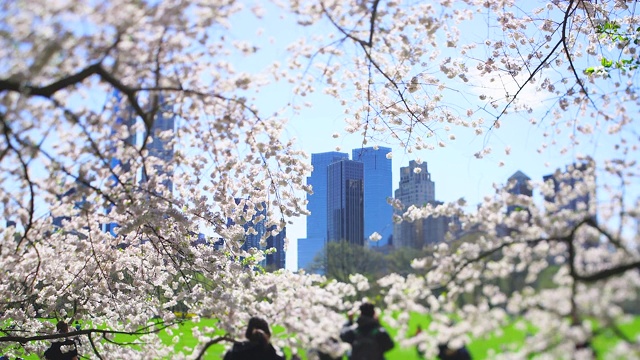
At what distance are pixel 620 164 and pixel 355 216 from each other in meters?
3.13

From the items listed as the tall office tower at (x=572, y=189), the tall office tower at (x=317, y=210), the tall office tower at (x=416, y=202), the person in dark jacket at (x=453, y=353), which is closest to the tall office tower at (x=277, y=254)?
the tall office tower at (x=317, y=210)

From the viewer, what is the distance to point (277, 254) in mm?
7512

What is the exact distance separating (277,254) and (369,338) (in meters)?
2.87

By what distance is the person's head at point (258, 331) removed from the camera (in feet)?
15.6

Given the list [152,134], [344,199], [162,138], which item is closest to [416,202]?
[344,199]

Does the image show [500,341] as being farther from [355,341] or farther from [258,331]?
[258,331]

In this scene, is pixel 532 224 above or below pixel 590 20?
below

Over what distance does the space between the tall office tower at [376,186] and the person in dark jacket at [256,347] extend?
1930 mm

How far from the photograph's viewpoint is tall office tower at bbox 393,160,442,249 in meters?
5.41

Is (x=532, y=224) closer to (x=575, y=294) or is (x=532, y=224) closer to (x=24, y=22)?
(x=575, y=294)

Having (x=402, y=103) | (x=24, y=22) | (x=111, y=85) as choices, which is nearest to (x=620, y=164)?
(x=402, y=103)

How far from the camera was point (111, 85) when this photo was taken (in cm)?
439

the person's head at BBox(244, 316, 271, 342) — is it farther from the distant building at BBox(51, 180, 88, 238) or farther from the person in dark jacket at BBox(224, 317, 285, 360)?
the distant building at BBox(51, 180, 88, 238)

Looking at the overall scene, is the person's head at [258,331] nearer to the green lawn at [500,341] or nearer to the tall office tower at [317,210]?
the green lawn at [500,341]
